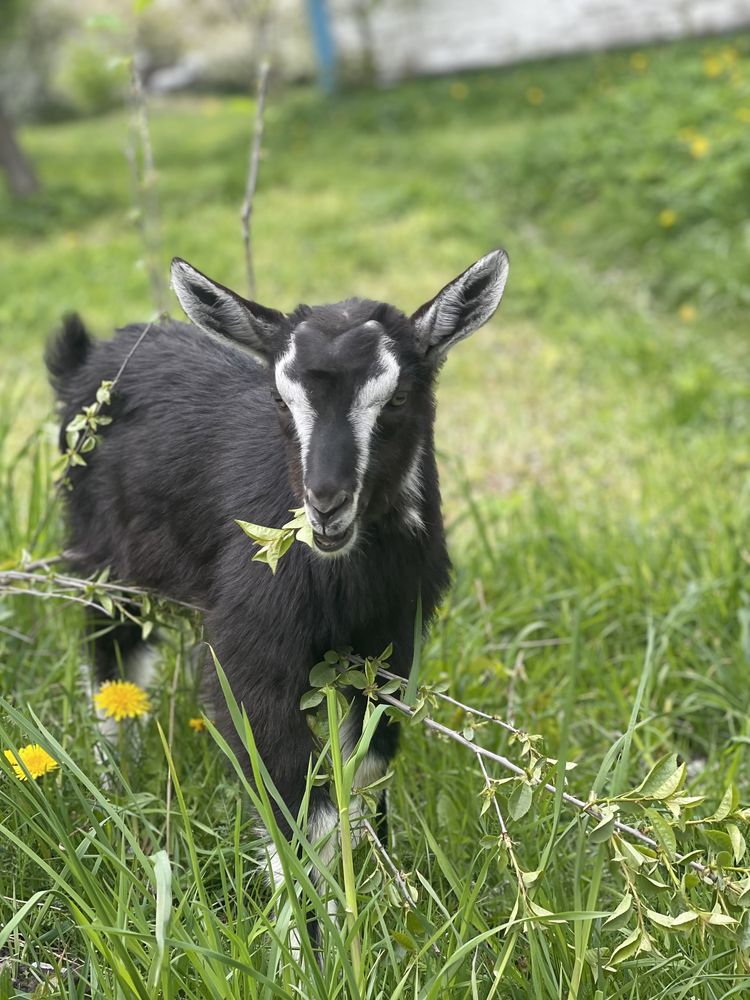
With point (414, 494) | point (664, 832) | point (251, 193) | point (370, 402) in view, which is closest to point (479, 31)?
point (251, 193)

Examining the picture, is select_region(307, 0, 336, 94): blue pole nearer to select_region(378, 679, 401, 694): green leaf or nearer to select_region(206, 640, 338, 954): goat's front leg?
select_region(206, 640, 338, 954): goat's front leg

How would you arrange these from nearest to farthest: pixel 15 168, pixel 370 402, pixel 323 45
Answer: pixel 370 402, pixel 15 168, pixel 323 45

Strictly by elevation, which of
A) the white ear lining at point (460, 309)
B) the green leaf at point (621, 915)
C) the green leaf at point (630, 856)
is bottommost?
the green leaf at point (621, 915)

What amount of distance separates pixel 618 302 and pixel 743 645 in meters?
3.87

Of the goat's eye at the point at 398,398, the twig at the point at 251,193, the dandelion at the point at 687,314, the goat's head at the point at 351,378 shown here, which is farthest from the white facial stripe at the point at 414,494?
the dandelion at the point at 687,314

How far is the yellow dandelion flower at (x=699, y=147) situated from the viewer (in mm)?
7055

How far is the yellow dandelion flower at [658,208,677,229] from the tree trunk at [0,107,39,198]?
5967 mm

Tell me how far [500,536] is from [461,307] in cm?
192

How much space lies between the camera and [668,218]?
22.8 ft

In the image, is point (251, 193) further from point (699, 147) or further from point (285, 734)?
point (699, 147)

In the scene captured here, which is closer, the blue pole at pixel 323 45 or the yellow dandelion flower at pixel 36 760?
the yellow dandelion flower at pixel 36 760

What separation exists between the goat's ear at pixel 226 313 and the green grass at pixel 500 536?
2.83 ft

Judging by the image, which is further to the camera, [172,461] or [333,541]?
[172,461]

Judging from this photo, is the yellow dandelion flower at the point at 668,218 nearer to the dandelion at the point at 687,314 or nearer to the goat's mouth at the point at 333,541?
the dandelion at the point at 687,314
